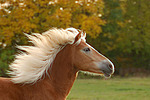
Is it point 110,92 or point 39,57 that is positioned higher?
point 39,57

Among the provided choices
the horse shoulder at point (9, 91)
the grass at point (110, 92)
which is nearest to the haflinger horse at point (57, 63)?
the horse shoulder at point (9, 91)

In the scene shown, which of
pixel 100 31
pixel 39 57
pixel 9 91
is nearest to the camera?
pixel 9 91

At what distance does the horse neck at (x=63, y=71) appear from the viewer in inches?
209

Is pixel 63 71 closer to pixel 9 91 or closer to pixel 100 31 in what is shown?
pixel 9 91

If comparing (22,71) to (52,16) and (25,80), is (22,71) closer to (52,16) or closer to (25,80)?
(25,80)

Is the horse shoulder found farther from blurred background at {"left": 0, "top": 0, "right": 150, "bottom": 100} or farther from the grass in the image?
blurred background at {"left": 0, "top": 0, "right": 150, "bottom": 100}

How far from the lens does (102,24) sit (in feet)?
94.9

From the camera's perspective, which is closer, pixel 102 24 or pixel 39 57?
pixel 39 57

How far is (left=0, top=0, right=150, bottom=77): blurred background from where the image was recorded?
25844 millimetres

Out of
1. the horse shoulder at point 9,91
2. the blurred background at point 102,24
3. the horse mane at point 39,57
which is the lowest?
the blurred background at point 102,24

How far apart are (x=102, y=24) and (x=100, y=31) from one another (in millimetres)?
885

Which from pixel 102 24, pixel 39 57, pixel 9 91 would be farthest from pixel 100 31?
pixel 9 91

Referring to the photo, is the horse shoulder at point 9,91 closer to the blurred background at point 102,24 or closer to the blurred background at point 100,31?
the blurred background at point 100,31

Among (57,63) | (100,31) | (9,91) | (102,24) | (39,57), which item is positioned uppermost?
(39,57)
